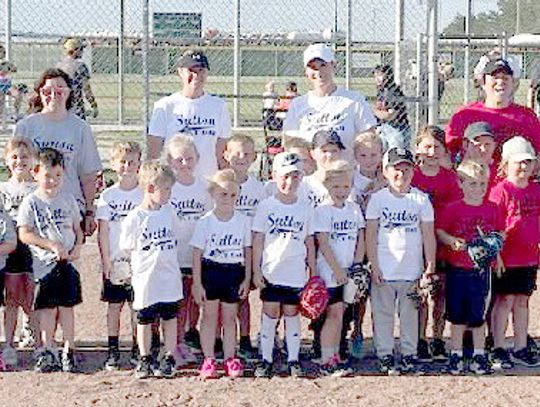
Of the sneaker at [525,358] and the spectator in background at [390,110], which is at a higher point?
the spectator in background at [390,110]

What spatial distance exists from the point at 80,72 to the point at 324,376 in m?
7.52

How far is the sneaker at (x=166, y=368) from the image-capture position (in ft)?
22.2

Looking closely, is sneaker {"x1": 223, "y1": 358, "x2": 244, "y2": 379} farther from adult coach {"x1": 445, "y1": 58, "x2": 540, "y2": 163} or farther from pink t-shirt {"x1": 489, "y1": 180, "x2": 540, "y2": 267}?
adult coach {"x1": 445, "y1": 58, "x2": 540, "y2": 163}

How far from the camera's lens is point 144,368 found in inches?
267

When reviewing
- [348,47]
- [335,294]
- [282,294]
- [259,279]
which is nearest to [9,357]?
[259,279]

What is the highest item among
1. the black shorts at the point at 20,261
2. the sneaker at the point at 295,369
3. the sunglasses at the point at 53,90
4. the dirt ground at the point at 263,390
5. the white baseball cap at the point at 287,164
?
the sunglasses at the point at 53,90

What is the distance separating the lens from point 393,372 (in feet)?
22.7

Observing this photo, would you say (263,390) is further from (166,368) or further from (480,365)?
(480,365)

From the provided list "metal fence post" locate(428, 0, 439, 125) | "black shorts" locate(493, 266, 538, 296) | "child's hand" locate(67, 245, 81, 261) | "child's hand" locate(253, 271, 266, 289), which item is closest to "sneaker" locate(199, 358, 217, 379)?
"child's hand" locate(253, 271, 266, 289)

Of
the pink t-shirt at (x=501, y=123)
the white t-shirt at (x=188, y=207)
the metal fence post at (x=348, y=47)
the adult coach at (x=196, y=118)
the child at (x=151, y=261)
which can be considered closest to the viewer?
the child at (x=151, y=261)

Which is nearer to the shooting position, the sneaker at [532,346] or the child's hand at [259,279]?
the child's hand at [259,279]

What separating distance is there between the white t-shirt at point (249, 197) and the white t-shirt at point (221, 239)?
279 mm

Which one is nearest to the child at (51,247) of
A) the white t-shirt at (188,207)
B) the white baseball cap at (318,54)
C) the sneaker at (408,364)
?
the white t-shirt at (188,207)

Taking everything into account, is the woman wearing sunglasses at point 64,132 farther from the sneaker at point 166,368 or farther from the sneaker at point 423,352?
the sneaker at point 423,352
